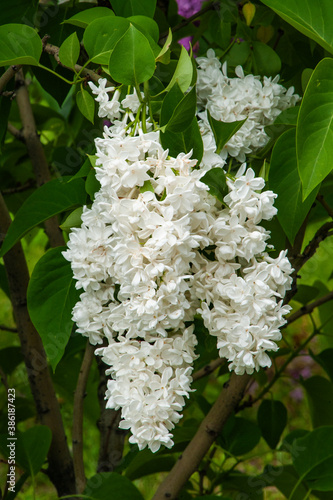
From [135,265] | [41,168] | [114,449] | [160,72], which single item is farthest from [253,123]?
[114,449]

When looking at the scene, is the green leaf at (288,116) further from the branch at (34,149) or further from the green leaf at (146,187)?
the branch at (34,149)

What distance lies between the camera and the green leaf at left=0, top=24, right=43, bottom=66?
19.7 inches

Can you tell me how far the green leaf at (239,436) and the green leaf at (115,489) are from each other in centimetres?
25

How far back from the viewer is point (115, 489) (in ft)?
2.51

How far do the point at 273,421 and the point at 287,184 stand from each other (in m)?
0.59

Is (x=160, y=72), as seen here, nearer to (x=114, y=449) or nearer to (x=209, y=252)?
(x=209, y=252)

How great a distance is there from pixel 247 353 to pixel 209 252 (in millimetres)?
90

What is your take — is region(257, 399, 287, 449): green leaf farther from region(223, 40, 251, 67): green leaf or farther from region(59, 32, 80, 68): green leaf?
region(59, 32, 80, 68): green leaf

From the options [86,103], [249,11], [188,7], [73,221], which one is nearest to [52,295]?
[73,221]

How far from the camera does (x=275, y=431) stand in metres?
1.01

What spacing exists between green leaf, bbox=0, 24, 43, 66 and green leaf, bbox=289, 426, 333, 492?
1.96ft

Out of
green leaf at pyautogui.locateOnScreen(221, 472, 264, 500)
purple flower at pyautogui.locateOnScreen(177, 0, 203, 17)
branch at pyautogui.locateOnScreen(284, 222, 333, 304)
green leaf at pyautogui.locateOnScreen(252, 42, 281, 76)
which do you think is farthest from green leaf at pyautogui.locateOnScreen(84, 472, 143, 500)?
purple flower at pyautogui.locateOnScreen(177, 0, 203, 17)

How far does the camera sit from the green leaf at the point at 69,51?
1.72 ft

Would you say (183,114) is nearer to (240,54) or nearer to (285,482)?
(240,54)
